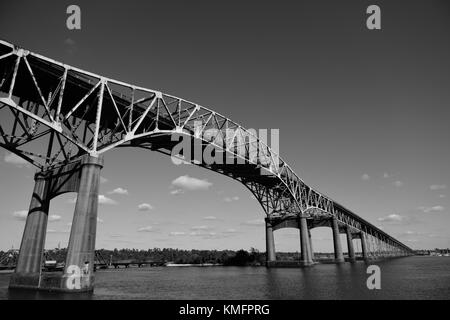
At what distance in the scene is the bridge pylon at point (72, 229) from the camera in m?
22.0

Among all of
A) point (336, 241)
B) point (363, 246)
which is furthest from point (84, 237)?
point (363, 246)

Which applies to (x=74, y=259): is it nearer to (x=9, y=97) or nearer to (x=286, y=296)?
(x=9, y=97)

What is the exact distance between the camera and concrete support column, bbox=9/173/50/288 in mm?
25797

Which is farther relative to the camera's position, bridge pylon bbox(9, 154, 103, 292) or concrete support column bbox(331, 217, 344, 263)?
concrete support column bbox(331, 217, 344, 263)

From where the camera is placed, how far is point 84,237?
22.5 metres

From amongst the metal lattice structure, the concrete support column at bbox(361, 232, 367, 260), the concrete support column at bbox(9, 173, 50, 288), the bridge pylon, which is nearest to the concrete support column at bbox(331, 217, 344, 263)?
the metal lattice structure

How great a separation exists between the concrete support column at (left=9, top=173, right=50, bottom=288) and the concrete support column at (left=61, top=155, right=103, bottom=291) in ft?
17.8

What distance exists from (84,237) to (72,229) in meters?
1.06

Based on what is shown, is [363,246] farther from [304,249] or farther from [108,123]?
[108,123]

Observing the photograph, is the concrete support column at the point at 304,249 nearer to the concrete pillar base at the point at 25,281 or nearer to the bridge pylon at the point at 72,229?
the bridge pylon at the point at 72,229

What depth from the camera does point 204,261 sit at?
132875mm

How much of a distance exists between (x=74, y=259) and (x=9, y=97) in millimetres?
12791

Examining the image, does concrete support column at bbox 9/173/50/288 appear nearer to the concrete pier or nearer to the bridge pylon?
the bridge pylon
